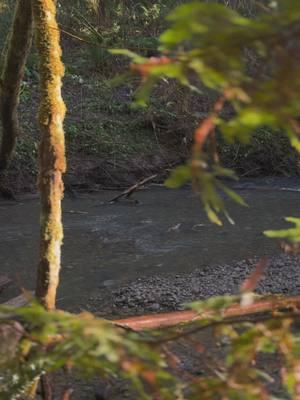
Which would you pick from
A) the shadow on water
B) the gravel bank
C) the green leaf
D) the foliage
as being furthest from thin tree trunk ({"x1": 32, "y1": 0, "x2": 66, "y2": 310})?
the shadow on water

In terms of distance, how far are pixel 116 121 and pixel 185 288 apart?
8.55 metres

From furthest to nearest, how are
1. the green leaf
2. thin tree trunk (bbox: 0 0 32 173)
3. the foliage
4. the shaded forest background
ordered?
the shaded forest background < thin tree trunk (bbox: 0 0 32 173) < the foliage < the green leaf

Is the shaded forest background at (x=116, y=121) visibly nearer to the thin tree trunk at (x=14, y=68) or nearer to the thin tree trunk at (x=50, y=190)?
the thin tree trunk at (x=14, y=68)

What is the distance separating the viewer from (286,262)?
707 centimetres

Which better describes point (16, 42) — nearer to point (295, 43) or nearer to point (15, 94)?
point (15, 94)

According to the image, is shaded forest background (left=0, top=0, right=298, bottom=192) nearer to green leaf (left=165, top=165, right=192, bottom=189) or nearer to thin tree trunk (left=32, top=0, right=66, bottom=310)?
thin tree trunk (left=32, top=0, right=66, bottom=310)

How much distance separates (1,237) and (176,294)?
11.8 ft

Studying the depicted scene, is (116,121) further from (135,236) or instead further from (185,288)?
(185,288)

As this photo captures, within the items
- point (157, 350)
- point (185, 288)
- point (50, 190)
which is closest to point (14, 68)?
point (185, 288)

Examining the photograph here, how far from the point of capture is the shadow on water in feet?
23.5

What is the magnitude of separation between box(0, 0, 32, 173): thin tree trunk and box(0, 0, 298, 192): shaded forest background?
264cm

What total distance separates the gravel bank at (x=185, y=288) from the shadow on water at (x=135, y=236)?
0.27m

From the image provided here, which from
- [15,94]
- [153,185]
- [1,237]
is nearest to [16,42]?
[15,94]

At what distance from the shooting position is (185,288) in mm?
6285
